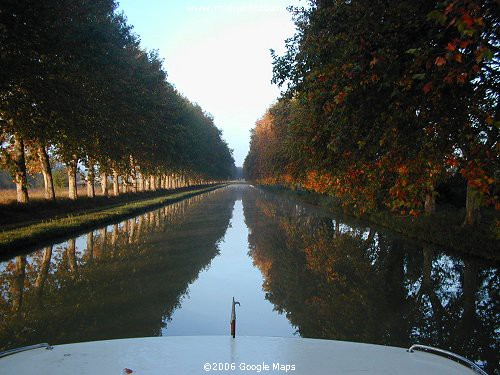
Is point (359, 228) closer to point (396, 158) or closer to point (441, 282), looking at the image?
point (441, 282)

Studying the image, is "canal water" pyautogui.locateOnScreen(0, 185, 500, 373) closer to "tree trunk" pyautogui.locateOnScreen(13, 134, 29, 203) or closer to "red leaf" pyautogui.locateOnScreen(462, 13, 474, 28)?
"red leaf" pyautogui.locateOnScreen(462, 13, 474, 28)

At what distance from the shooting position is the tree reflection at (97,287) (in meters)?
6.84

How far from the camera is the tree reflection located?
684 cm

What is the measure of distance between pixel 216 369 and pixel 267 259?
1092 cm

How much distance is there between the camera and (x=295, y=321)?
766 cm

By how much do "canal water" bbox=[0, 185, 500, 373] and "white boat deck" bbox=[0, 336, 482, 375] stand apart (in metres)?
3.54

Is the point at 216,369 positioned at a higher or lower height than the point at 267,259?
higher

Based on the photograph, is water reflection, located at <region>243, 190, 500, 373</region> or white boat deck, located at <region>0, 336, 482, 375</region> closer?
white boat deck, located at <region>0, 336, 482, 375</region>

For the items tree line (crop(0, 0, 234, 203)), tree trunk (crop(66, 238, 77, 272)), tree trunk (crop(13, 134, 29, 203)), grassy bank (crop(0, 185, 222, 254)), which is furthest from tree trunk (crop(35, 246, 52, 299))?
tree trunk (crop(13, 134, 29, 203))

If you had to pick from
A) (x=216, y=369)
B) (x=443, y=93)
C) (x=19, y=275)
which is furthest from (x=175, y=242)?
(x=216, y=369)

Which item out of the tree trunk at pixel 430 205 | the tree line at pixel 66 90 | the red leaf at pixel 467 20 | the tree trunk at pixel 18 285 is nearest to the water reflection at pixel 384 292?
the tree trunk at pixel 430 205

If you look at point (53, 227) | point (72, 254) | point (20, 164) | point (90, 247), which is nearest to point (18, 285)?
point (72, 254)

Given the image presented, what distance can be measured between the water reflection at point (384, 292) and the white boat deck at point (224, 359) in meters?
3.67

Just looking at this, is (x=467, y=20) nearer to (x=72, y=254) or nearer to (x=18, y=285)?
(x=18, y=285)
